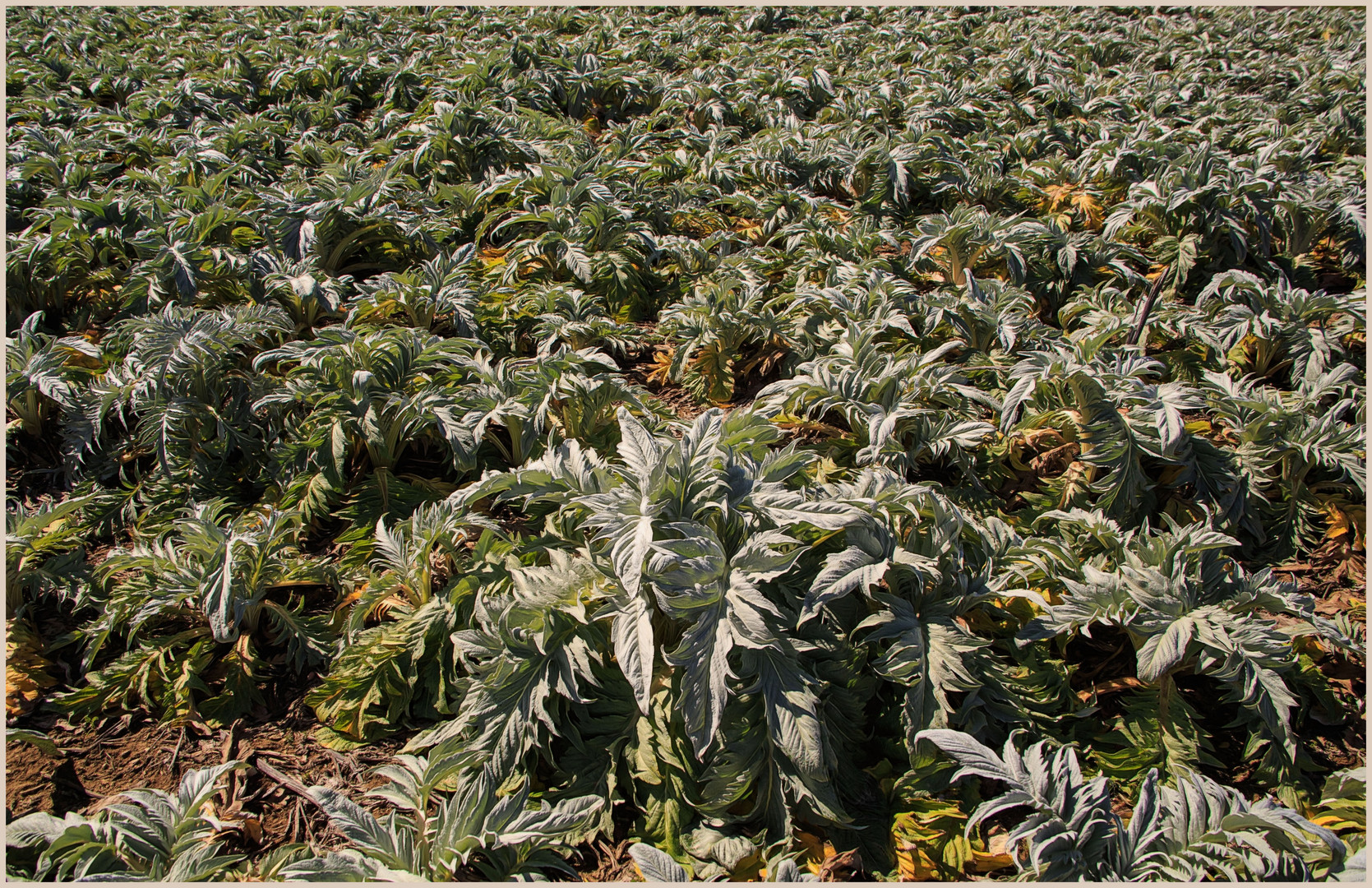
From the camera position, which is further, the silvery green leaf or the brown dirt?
the brown dirt

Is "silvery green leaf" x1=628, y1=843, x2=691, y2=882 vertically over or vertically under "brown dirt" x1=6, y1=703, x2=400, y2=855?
over

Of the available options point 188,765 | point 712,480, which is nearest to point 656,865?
point 712,480

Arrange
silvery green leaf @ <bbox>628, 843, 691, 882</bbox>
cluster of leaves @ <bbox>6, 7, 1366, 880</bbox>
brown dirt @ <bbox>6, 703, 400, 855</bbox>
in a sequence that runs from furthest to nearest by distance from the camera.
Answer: brown dirt @ <bbox>6, 703, 400, 855</bbox>
cluster of leaves @ <bbox>6, 7, 1366, 880</bbox>
silvery green leaf @ <bbox>628, 843, 691, 882</bbox>

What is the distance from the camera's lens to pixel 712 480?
8.00 ft

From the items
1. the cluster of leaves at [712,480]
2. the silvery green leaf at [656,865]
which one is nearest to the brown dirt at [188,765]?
the cluster of leaves at [712,480]

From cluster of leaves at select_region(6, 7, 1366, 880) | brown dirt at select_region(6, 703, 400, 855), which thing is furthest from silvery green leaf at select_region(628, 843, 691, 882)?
brown dirt at select_region(6, 703, 400, 855)

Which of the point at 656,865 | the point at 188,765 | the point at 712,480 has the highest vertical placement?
the point at 712,480

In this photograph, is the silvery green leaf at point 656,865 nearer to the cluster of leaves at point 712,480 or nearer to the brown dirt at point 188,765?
the cluster of leaves at point 712,480

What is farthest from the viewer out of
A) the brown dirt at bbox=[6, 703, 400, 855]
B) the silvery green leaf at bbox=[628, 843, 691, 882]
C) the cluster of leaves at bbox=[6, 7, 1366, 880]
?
the brown dirt at bbox=[6, 703, 400, 855]

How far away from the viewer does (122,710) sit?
2742 mm

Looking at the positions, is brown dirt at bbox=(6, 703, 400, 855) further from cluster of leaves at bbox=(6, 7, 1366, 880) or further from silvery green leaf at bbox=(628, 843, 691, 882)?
silvery green leaf at bbox=(628, 843, 691, 882)

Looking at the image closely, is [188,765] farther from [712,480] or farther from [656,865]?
[712,480]

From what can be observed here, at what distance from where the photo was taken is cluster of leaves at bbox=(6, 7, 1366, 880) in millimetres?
2201

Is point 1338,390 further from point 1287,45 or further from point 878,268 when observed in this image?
point 1287,45
